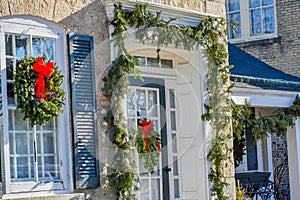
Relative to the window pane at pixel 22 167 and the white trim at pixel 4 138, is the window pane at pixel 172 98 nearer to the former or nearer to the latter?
the window pane at pixel 22 167

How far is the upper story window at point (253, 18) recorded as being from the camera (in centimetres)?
1708

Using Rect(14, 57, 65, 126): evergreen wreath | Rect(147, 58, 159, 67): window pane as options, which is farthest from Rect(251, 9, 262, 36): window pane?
Rect(14, 57, 65, 126): evergreen wreath

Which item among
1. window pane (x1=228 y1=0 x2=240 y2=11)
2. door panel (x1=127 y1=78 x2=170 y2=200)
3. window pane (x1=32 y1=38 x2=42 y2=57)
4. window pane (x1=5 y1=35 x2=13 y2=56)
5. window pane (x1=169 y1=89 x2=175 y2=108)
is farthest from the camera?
window pane (x1=228 y1=0 x2=240 y2=11)

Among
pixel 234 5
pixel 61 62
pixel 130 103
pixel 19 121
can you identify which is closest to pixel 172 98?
pixel 130 103

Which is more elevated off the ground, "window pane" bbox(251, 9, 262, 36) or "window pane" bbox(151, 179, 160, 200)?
"window pane" bbox(251, 9, 262, 36)

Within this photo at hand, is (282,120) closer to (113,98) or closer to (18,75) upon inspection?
(113,98)

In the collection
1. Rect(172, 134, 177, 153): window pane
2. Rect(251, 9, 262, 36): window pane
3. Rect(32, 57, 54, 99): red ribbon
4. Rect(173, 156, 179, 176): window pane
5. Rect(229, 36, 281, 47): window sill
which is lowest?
Rect(173, 156, 179, 176): window pane

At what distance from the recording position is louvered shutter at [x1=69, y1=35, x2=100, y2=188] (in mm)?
7891

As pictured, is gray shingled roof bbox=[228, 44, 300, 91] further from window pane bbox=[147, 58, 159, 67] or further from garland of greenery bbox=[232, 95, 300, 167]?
window pane bbox=[147, 58, 159, 67]

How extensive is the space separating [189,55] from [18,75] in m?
3.29

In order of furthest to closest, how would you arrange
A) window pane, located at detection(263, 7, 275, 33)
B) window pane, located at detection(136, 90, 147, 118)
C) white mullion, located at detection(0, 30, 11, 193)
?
window pane, located at detection(263, 7, 275, 33), window pane, located at detection(136, 90, 147, 118), white mullion, located at detection(0, 30, 11, 193)

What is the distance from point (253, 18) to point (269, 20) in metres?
0.40

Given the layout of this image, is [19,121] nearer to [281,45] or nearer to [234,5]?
[281,45]

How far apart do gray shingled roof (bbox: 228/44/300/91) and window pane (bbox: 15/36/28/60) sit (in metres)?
5.23
